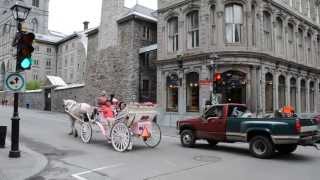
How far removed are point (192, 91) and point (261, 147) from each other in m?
14.4

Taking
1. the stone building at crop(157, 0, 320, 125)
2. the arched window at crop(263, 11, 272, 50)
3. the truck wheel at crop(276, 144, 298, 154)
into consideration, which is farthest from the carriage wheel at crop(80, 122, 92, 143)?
the arched window at crop(263, 11, 272, 50)

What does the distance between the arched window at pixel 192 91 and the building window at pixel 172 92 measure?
1.14m

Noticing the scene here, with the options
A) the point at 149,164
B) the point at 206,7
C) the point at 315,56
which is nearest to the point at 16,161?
the point at 149,164

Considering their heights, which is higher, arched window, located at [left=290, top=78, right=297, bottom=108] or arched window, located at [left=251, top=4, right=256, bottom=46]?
arched window, located at [left=251, top=4, right=256, bottom=46]

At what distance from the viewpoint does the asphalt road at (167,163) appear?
8.74 metres

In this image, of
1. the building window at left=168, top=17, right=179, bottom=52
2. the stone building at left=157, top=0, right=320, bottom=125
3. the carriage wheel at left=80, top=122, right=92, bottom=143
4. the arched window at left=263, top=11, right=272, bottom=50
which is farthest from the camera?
the building window at left=168, top=17, right=179, bottom=52

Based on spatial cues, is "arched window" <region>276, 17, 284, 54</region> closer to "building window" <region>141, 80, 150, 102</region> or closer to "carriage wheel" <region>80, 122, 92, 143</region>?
"building window" <region>141, 80, 150, 102</region>

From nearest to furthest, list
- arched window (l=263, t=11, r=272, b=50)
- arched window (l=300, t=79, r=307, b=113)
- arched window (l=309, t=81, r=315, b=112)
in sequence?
arched window (l=263, t=11, r=272, b=50) < arched window (l=300, t=79, r=307, b=113) < arched window (l=309, t=81, r=315, b=112)

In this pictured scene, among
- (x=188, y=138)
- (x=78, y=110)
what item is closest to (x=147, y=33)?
(x=78, y=110)

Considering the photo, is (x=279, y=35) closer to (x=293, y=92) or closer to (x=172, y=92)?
(x=293, y=92)

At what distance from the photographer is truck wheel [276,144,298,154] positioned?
12.1 metres

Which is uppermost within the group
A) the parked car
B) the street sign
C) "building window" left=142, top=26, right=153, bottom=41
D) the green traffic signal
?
"building window" left=142, top=26, right=153, bottom=41

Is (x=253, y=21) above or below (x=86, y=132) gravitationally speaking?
above

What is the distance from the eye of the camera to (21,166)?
30.3 ft
